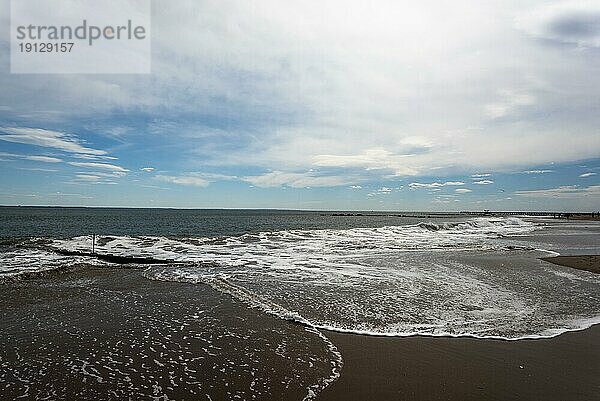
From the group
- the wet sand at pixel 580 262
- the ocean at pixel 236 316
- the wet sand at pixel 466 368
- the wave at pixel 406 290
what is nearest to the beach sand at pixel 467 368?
the wet sand at pixel 466 368

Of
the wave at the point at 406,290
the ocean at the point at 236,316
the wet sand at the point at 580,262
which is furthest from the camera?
the wet sand at the point at 580,262

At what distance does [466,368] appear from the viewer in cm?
633

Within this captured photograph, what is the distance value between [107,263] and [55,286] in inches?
226

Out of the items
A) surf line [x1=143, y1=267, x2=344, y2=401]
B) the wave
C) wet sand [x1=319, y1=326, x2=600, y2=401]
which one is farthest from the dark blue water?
wet sand [x1=319, y1=326, x2=600, y2=401]

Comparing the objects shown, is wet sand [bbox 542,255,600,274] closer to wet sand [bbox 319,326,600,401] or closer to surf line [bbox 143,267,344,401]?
wet sand [bbox 319,326,600,401]

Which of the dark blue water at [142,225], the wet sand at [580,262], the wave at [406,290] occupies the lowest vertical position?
the wet sand at [580,262]

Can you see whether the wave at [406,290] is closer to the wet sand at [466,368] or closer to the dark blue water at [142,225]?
the wet sand at [466,368]

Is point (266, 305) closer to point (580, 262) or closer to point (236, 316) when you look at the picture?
point (236, 316)

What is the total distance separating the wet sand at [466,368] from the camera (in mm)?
5484

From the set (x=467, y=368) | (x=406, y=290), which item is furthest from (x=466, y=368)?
(x=406, y=290)

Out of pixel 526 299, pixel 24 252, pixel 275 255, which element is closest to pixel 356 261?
pixel 275 255

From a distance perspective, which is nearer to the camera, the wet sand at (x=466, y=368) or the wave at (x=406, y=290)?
the wet sand at (x=466, y=368)

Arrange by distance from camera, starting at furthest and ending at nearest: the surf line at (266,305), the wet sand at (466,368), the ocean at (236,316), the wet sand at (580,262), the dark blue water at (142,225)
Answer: the dark blue water at (142,225), the wet sand at (580,262), the ocean at (236,316), the surf line at (266,305), the wet sand at (466,368)

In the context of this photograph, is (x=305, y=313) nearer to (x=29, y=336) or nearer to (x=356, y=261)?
(x=29, y=336)
